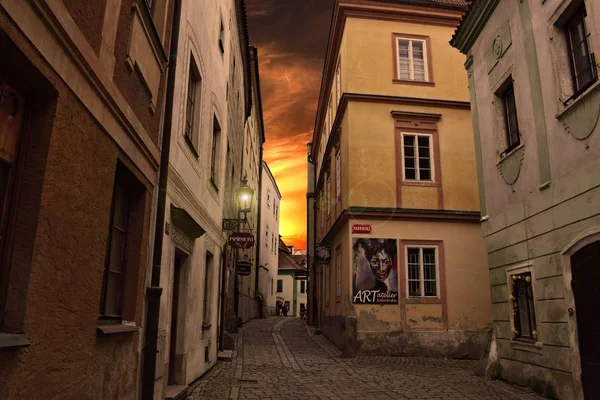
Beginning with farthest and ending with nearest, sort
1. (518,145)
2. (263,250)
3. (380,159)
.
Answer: (263,250) → (380,159) → (518,145)

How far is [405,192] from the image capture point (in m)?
15.8

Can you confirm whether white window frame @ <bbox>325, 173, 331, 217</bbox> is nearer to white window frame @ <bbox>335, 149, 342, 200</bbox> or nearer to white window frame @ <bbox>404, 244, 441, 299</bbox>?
white window frame @ <bbox>335, 149, 342, 200</bbox>

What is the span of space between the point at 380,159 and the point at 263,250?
82.2 ft

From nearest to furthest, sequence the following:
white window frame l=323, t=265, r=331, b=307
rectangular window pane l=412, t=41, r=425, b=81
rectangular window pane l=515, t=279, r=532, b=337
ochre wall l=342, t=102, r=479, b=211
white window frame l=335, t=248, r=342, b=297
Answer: rectangular window pane l=515, t=279, r=532, b=337 → ochre wall l=342, t=102, r=479, b=211 → white window frame l=335, t=248, r=342, b=297 → rectangular window pane l=412, t=41, r=425, b=81 → white window frame l=323, t=265, r=331, b=307

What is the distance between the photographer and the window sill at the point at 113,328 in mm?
4706

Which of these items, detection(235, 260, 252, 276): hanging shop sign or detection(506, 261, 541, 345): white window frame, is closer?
detection(506, 261, 541, 345): white window frame

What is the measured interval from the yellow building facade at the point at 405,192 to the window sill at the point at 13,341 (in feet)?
39.0

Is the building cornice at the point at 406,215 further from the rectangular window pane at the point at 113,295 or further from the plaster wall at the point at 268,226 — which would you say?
the plaster wall at the point at 268,226

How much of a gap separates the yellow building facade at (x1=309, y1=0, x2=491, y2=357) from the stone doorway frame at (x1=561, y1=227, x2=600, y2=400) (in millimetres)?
7227

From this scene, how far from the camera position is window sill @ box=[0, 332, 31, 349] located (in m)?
3.02

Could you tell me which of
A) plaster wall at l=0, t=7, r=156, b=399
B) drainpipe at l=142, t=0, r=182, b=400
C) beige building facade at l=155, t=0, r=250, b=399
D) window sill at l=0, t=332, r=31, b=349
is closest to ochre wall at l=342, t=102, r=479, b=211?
beige building facade at l=155, t=0, r=250, b=399

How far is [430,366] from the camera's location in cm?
1277

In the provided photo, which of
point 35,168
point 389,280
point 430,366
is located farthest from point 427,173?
point 35,168

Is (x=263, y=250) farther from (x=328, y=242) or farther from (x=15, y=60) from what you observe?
(x=15, y=60)
